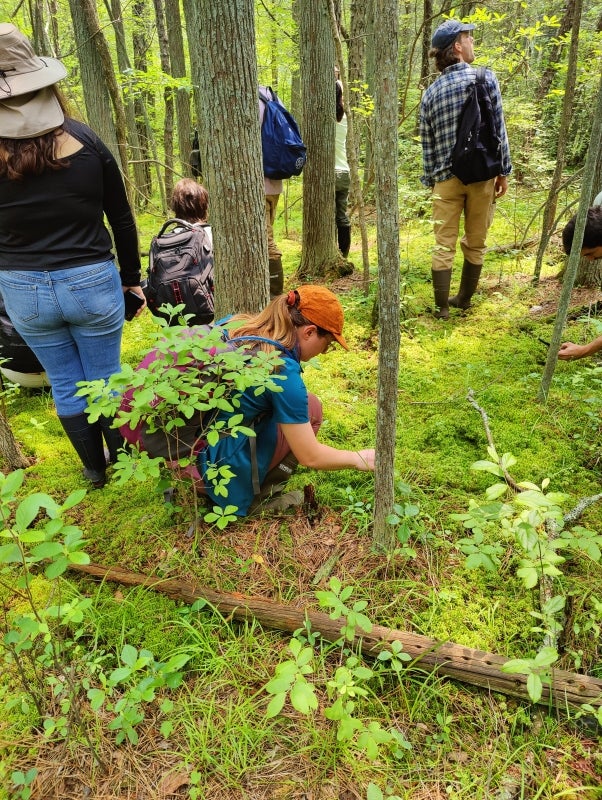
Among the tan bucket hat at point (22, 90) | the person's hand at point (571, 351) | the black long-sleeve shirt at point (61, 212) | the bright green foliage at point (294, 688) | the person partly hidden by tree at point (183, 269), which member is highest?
the tan bucket hat at point (22, 90)

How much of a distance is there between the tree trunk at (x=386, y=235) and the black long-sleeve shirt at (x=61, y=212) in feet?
4.73

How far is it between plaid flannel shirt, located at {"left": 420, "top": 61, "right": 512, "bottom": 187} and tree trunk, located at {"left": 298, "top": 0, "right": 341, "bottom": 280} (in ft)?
4.47

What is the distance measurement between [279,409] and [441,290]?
3103 mm

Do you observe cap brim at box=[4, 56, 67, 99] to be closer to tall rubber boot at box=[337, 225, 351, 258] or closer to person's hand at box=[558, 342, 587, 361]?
person's hand at box=[558, 342, 587, 361]

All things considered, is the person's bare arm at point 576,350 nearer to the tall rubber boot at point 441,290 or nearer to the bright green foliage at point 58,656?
the tall rubber boot at point 441,290

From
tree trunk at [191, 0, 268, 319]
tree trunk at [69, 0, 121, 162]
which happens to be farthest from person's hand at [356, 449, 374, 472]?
tree trunk at [69, 0, 121, 162]

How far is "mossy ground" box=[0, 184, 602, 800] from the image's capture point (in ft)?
5.26

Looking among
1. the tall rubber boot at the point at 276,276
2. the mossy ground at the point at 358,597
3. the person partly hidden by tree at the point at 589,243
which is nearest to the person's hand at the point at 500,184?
the person partly hidden by tree at the point at 589,243

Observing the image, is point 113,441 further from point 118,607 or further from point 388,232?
point 388,232

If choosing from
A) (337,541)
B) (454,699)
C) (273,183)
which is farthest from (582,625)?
(273,183)

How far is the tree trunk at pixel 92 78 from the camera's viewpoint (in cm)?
401


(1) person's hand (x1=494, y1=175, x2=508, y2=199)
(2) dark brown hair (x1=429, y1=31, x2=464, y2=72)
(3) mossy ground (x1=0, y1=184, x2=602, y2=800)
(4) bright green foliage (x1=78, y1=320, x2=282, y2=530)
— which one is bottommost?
(3) mossy ground (x1=0, y1=184, x2=602, y2=800)

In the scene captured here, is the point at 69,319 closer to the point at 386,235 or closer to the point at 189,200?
the point at 386,235

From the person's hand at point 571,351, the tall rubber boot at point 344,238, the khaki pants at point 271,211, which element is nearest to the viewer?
the person's hand at point 571,351
